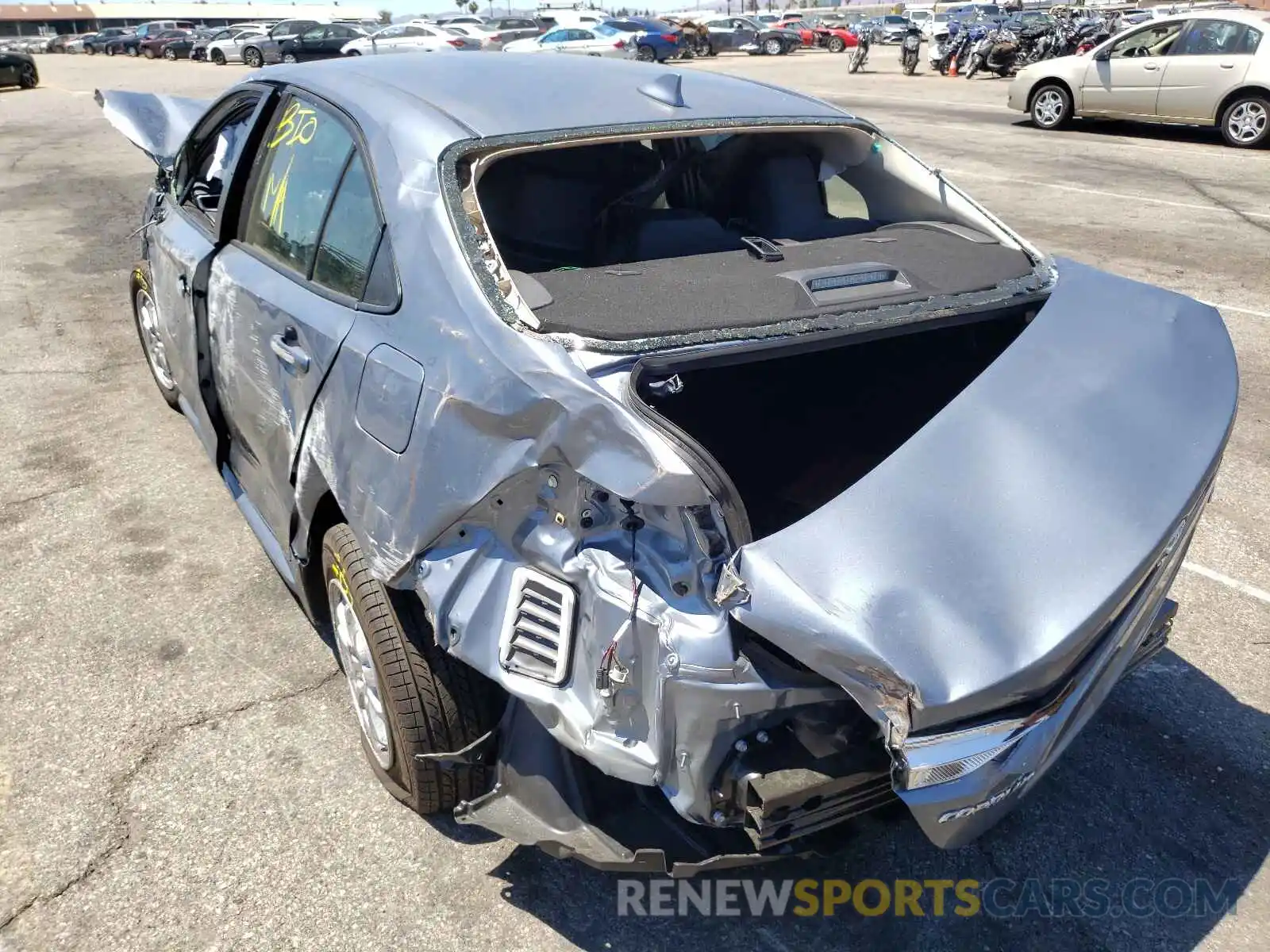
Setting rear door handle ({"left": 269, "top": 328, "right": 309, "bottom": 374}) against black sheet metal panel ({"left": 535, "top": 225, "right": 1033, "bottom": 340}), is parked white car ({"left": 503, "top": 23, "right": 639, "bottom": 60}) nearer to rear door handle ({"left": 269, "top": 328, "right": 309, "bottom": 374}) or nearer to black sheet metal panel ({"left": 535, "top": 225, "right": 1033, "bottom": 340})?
black sheet metal panel ({"left": 535, "top": 225, "right": 1033, "bottom": 340})

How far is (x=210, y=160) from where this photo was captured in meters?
4.17

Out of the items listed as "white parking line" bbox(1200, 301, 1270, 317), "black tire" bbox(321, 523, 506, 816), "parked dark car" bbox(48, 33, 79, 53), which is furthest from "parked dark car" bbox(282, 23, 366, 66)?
"parked dark car" bbox(48, 33, 79, 53)

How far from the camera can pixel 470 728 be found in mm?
2479

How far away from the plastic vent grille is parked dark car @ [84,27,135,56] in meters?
58.9

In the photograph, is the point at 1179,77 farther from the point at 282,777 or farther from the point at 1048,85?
the point at 282,777

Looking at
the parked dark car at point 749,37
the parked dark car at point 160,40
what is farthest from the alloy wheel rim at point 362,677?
the parked dark car at point 160,40

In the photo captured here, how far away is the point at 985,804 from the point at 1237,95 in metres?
14.4

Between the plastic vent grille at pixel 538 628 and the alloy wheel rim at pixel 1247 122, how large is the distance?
14.3 m

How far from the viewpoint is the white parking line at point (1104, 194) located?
31.5 feet

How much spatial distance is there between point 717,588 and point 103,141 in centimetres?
1751

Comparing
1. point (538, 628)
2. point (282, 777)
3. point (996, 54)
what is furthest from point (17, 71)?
point (538, 628)

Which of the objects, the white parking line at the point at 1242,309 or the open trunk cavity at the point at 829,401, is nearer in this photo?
the open trunk cavity at the point at 829,401

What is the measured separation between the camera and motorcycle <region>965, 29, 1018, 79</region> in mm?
24609

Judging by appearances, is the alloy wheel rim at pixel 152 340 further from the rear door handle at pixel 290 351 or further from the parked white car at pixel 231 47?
the parked white car at pixel 231 47
